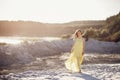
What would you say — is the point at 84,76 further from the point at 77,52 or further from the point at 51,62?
the point at 51,62

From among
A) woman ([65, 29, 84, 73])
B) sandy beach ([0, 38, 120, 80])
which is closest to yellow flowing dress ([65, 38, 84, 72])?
woman ([65, 29, 84, 73])

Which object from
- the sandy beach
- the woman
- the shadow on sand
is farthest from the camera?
the woman

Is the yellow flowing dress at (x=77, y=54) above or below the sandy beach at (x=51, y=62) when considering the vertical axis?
above

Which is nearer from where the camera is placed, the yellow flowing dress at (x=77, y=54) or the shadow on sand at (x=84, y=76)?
the shadow on sand at (x=84, y=76)

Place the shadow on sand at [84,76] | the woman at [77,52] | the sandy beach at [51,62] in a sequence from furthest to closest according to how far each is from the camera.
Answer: the woman at [77,52]
the sandy beach at [51,62]
the shadow on sand at [84,76]

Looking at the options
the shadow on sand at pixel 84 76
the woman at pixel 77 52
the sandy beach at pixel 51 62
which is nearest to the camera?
the shadow on sand at pixel 84 76

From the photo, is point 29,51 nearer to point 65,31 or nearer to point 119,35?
point 119,35

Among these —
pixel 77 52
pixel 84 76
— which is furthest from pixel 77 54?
pixel 84 76

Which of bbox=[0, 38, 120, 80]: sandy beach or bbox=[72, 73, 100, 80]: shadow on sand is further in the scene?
bbox=[0, 38, 120, 80]: sandy beach

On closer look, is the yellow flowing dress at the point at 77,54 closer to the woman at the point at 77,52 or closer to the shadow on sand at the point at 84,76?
the woman at the point at 77,52

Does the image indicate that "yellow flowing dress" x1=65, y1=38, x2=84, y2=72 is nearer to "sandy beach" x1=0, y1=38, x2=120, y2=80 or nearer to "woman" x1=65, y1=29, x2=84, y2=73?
"woman" x1=65, y1=29, x2=84, y2=73

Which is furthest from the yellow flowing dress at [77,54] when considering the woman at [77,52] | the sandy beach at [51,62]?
the sandy beach at [51,62]

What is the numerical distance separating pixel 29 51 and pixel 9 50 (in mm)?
3367

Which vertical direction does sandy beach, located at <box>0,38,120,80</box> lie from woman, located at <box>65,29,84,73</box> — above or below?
below
